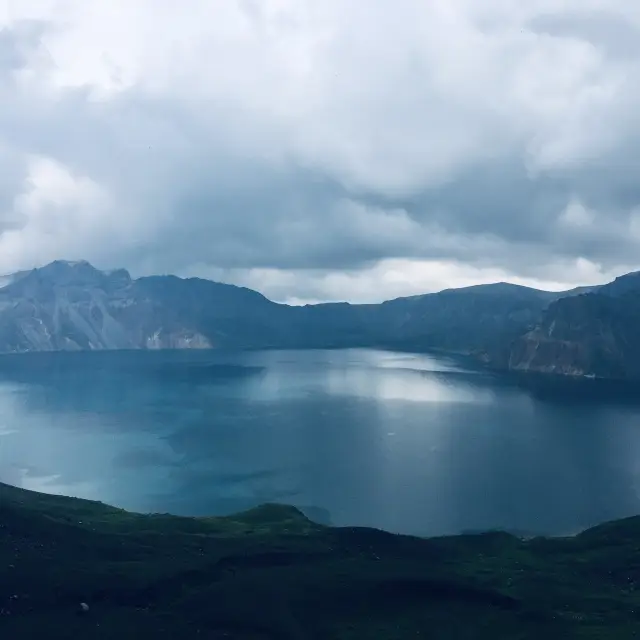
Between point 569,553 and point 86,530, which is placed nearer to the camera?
point 86,530

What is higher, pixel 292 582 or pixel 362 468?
pixel 292 582

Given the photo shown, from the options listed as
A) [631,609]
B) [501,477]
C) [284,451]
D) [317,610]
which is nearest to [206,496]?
[284,451]

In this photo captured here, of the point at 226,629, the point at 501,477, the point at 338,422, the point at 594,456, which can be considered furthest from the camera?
the point at 338,422

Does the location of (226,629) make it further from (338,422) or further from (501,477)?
(338,422)

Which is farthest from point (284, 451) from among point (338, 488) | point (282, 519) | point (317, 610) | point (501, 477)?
point (317, 610)

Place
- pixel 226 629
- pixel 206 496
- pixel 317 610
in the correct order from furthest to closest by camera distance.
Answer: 1. pixel 206 496
2. pixel 317 610
3. pixel 226 629

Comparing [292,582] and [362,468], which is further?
[362,468]

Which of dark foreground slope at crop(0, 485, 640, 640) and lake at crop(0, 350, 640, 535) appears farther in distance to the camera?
lake at crop(0, 350, 640, 535)

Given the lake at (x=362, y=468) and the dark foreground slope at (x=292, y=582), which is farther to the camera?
the lake at (x=362, y=468)
